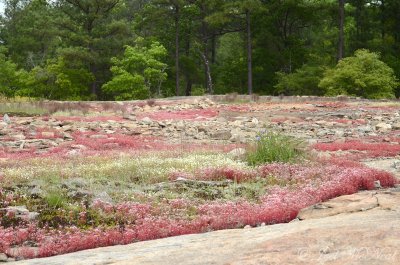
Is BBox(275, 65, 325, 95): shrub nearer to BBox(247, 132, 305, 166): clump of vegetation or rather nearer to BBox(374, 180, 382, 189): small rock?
BBox(247, 132, 305, 166): clump of vegetation

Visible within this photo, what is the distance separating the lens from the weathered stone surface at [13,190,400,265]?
4020 millimetres

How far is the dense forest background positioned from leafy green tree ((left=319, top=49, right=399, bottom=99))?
12 centimetres

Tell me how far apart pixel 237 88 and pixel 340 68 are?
22246 mm

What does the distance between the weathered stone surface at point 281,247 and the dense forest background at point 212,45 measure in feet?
121

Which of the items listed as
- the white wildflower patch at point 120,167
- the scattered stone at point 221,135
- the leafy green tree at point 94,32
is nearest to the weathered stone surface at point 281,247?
the white wildflower patch at point 120,167

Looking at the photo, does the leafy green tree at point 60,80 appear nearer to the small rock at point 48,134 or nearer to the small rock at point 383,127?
the small rock at point 48,134

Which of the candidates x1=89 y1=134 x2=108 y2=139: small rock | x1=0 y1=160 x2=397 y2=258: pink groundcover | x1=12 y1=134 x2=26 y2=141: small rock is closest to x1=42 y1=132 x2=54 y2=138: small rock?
x1=12 y1=134 x2=26 y2=141: small rock

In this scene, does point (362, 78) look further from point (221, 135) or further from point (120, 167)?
point (120, 167)

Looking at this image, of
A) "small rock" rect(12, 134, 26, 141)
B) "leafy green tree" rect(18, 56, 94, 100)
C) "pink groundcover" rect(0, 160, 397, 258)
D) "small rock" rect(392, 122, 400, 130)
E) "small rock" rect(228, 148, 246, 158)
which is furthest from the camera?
"leafy green tree" rect(18, 56, 94, 100)

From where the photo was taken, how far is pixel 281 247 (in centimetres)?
432

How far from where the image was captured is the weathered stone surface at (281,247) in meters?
4.02

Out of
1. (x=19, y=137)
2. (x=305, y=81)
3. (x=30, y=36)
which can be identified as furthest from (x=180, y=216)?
(x=30, y=36)

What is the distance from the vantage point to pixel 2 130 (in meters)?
18.0

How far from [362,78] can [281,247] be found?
3761 centimetres
